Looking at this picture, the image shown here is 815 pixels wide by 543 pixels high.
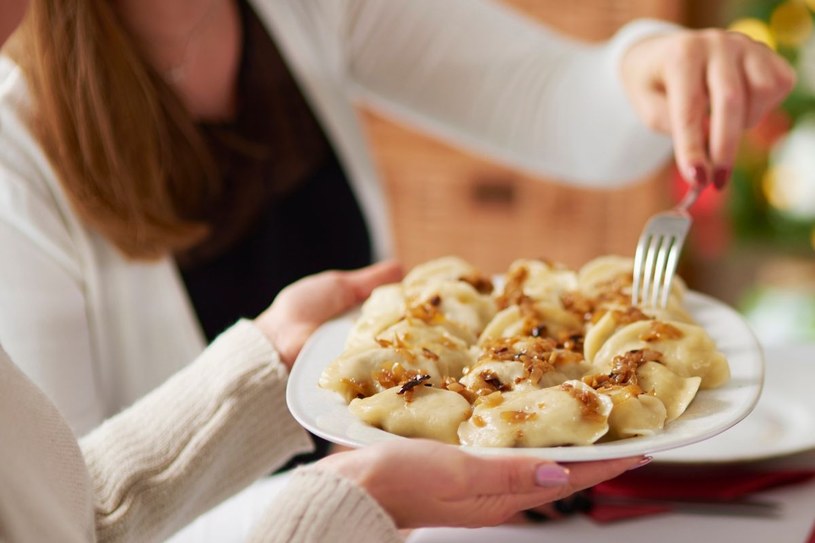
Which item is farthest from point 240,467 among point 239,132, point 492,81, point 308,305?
A: point 492,81

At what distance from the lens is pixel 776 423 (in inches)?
43.8

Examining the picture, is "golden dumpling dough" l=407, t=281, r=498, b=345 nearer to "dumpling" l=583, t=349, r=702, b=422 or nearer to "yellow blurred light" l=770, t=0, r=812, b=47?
"dumpling" l=583, t=349, r=702, b=422

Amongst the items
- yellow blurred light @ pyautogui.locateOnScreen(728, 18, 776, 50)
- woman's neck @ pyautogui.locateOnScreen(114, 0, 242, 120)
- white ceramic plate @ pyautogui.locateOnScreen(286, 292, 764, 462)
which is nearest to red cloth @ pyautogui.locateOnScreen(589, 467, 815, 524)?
white ceramic plate @ pyautogui.locateOnScreen(286, 292, 764, 462)

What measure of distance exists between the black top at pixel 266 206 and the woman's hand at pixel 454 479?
846mm

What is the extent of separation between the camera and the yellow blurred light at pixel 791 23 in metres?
2.46

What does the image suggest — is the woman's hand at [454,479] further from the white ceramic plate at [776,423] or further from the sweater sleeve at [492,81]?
the sweater sleeve at [492,81]

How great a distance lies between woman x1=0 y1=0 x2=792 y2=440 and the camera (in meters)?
1.27

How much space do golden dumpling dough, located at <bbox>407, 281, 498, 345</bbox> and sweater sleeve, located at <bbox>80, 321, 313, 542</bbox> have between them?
18 cm

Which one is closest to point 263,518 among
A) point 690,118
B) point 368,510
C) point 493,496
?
point 368,510

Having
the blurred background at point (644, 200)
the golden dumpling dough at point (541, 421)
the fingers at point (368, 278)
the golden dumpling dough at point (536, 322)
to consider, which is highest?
the golden dumpling dough at point (541, 421)

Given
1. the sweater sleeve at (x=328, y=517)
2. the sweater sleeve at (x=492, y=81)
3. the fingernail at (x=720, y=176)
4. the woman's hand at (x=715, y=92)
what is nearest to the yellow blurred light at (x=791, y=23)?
the sweater sleeve at (x=492, y=81)

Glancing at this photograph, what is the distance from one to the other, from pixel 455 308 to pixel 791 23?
1868mm

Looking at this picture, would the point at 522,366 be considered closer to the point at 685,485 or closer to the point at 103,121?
the point at 685,485

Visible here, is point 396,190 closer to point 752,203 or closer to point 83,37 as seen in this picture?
point 752,203
